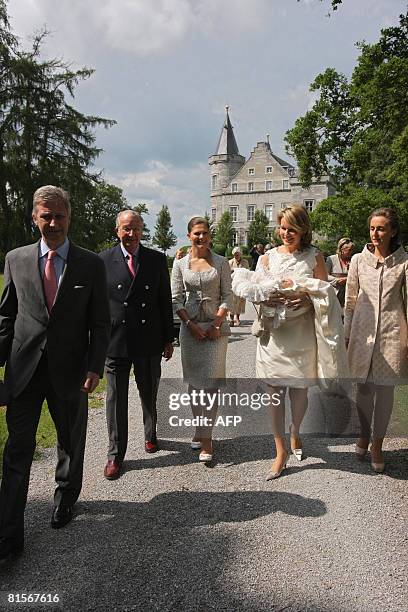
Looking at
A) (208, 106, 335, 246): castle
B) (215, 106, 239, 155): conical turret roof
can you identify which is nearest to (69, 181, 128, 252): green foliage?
(208, 106, 335, 246): castle

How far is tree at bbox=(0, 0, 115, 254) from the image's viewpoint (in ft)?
99.5

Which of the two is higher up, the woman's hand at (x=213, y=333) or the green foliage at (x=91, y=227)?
the green foliage at (x=91, y=227)

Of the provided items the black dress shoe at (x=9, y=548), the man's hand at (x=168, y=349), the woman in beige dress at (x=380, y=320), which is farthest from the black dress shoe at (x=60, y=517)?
the woman in beige dress at (x=380, y=320)

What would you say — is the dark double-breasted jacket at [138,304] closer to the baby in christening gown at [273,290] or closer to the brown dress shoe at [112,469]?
the baby in christening gown at [273,290]

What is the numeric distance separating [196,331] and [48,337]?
1667 millimetres

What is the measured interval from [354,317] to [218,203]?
97690mm

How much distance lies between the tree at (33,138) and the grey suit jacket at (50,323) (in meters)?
28.4

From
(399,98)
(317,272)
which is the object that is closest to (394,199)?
(399,98)

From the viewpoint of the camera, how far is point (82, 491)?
13.3 feet

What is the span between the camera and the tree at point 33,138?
3031 centimetres

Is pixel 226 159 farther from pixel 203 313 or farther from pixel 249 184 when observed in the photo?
pixel 203 313

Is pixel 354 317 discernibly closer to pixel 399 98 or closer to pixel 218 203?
pixel 399 98

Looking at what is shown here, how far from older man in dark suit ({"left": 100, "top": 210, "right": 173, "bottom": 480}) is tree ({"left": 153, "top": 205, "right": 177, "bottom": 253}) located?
7364cm

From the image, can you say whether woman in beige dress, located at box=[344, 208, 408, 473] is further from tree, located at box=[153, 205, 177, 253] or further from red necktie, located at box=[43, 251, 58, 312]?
tree, located at box=[153, 205, 177, 253]
